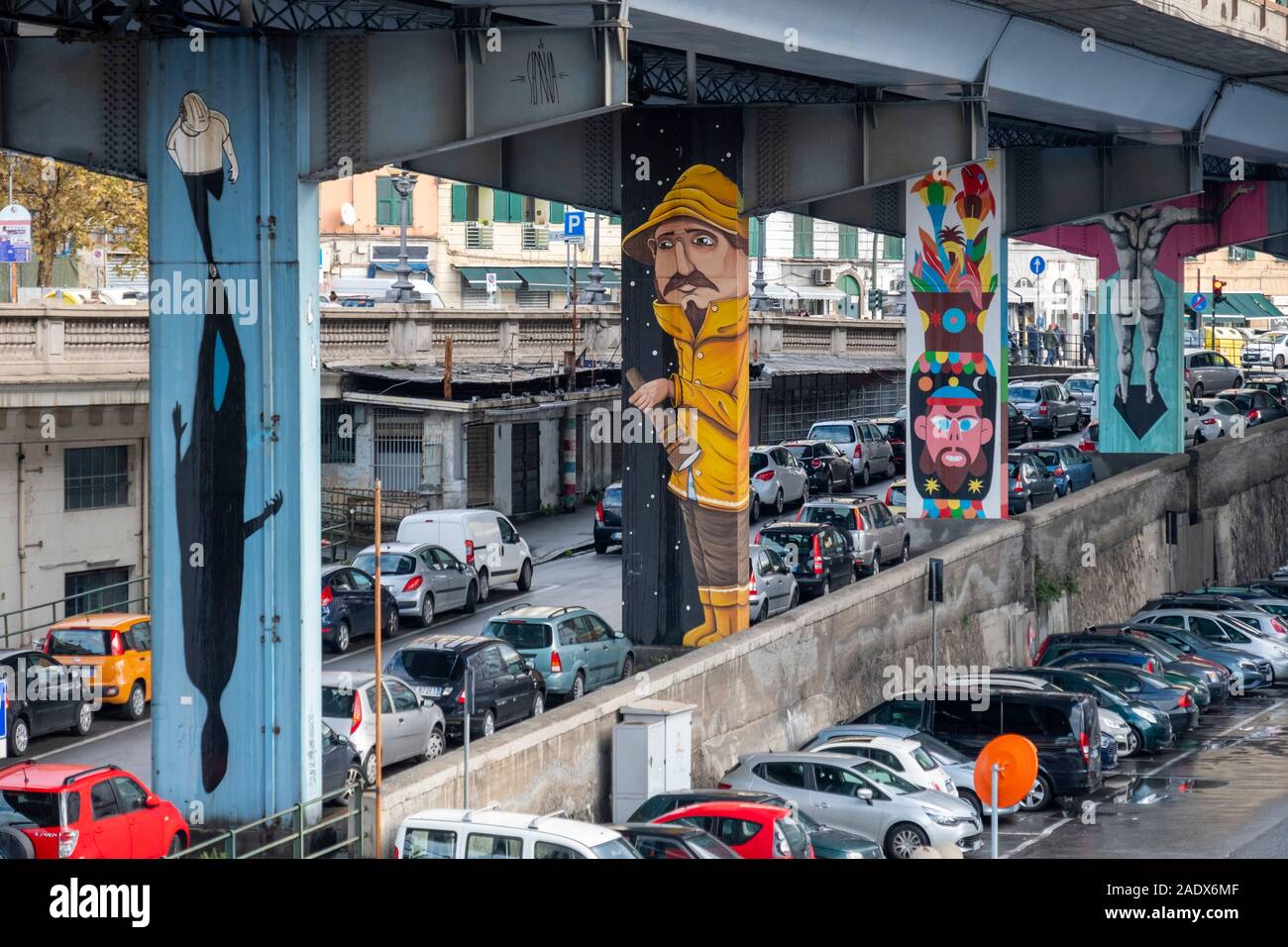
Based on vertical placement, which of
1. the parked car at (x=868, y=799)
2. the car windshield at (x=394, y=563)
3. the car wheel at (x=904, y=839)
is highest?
the car windshield at (x=394, y=563)

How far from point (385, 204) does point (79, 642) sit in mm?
54811

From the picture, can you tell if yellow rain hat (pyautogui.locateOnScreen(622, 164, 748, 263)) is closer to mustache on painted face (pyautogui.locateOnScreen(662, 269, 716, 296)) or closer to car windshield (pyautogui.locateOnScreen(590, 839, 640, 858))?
mustache on painted face (pyautogui.locateOnScreen(662, 269, 716, 296))

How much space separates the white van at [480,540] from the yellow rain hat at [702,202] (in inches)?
399

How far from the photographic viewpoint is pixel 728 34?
25281 mm

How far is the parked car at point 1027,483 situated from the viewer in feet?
159

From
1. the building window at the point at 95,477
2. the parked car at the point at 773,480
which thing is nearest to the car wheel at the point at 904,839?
the building window at the point at 95,477

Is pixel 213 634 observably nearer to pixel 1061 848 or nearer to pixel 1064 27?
pixel 1061 848

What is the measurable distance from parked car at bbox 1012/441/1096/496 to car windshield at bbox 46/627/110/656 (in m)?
27.8

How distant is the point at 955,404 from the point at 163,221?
2426 cm

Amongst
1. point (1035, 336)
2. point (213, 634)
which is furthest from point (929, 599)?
point (1035, 336)

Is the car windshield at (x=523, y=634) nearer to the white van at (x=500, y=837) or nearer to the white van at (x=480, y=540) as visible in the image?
the white van at (x=480, y=540)

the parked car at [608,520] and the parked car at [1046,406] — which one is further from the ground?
the parked car at [1046,406]

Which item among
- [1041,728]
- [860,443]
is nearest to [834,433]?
[860,443]

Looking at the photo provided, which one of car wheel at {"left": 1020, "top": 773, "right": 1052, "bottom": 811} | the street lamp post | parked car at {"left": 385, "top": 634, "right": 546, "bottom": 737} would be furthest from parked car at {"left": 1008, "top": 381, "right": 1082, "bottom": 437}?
parked car at {"left": 385, "top": 634, "right": 546, "bottom": 737}
